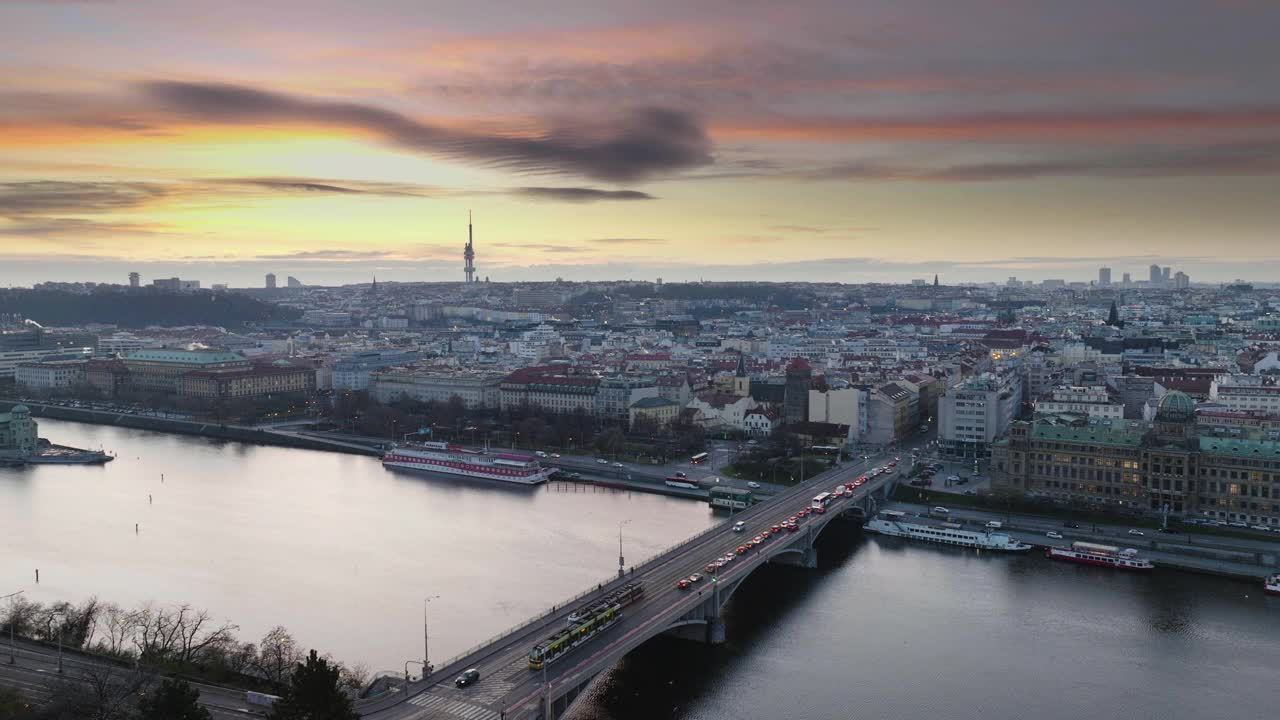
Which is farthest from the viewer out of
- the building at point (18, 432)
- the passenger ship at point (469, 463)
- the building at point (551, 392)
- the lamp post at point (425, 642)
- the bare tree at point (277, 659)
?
the building at point (551, 392)

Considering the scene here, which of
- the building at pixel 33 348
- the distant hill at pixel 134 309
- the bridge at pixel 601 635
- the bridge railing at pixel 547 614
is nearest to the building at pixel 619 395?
the bridge at pixel 601 635

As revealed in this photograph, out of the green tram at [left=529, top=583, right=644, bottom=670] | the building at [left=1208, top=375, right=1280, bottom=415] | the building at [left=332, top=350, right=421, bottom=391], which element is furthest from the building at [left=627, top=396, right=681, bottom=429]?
the green tram at [left=529, top=583, right=644, bottom=670]

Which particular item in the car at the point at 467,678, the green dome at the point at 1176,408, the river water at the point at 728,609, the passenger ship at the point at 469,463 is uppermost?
the green dome at the point at 1176,408

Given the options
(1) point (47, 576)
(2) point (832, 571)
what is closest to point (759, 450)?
(2) point (832, 571)

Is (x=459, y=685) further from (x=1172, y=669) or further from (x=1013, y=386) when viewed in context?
(x=1013, y=386)

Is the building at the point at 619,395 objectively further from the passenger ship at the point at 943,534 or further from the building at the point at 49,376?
the building at the point at 49,376

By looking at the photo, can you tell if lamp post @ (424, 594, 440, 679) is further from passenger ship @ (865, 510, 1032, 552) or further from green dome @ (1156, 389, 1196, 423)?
green dome @ (1156, 389, 1196, 423)

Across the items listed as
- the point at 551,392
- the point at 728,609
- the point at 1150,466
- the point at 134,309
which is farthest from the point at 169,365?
the point at 134,309
